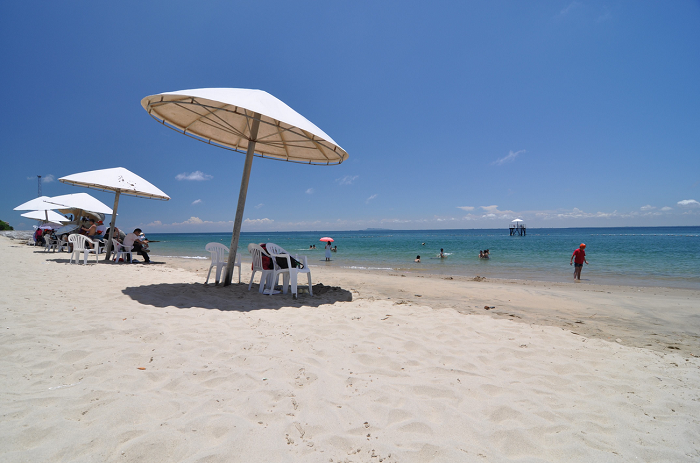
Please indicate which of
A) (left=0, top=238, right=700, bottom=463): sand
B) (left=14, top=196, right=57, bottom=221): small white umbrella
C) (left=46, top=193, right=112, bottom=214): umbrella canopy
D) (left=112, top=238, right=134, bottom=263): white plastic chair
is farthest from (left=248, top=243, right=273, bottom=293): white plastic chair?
(left=14, top=196, right=57, bottom=221): small white umbrella

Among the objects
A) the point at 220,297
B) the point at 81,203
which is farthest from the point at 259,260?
the point at 81,203

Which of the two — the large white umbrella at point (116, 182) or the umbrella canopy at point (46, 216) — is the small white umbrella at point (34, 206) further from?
the large white umbrella at point (116, 182)

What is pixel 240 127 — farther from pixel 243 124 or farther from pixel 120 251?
pixel 120 251

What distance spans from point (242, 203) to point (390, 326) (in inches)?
152

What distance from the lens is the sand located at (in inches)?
70.4

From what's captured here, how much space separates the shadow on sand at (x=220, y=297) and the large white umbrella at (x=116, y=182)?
456 centimetres

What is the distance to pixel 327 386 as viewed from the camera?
96.7 inches

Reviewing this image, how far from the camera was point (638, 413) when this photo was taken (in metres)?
2.25

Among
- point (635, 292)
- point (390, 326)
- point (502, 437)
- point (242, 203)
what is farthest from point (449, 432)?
point (635, 292)

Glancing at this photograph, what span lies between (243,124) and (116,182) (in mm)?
5190

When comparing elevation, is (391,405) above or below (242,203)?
below

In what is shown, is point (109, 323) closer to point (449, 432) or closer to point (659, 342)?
point (449, 432)

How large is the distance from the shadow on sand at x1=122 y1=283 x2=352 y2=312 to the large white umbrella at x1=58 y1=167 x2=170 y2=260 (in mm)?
4558

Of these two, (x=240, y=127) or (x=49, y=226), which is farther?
(x=49, y=226)
